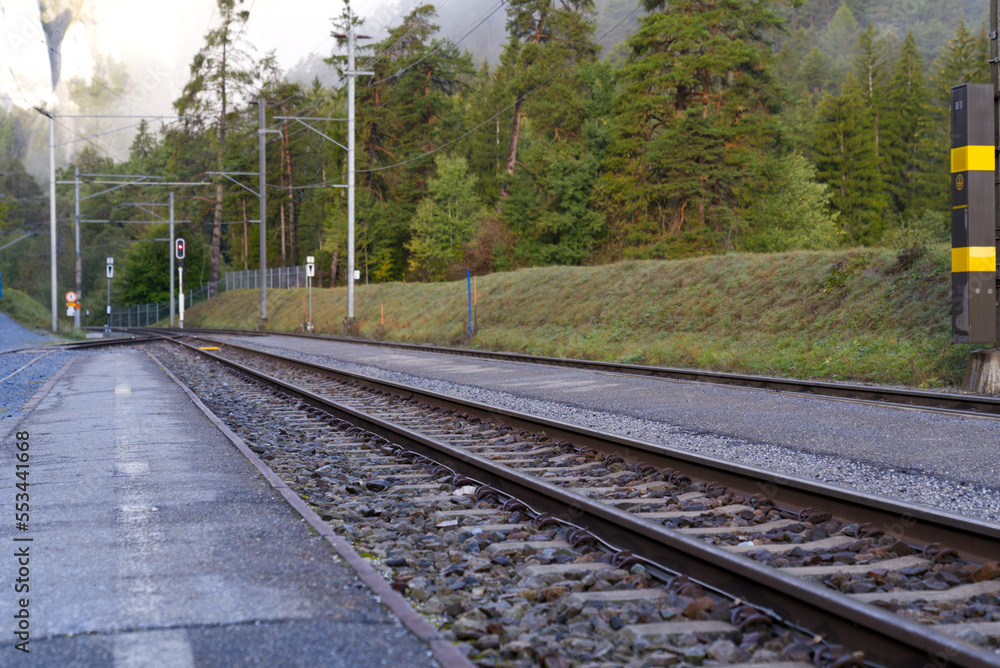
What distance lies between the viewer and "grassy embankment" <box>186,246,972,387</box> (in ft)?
53.4

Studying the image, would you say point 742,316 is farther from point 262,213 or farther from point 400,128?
point 400,128

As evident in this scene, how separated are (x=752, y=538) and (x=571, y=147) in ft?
156

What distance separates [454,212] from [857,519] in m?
53.3

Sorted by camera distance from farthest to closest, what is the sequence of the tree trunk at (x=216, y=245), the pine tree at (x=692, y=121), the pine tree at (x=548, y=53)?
1. the tree trunk at (x=216, y=245)
2. the pine tree at (x=548, y=53)
3. the pine tree at (x=692, y=121)

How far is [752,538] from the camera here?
5.22 meters

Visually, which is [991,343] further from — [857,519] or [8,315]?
[8,315]

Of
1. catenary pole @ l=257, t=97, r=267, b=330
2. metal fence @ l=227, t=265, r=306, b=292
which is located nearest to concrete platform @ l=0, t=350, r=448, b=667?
catenary pole @ l=257, t=97, r=267, b=330

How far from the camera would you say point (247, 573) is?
4.49 metres

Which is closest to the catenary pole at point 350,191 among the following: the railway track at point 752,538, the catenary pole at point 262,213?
→ the catenary pole at point 262,213

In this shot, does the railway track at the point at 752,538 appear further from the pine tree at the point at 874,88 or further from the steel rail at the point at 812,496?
the pine tree at the point at 874,88

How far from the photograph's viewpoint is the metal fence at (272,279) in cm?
6544

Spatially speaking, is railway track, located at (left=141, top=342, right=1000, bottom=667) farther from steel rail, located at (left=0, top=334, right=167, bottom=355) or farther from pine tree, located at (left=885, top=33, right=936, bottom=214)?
pine tree, located at (left=885, top=33, right=936, bottom=214)

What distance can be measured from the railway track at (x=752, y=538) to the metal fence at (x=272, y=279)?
2295 inches

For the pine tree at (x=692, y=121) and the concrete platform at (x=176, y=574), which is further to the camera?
the pine tree at (x=692, y=121)
